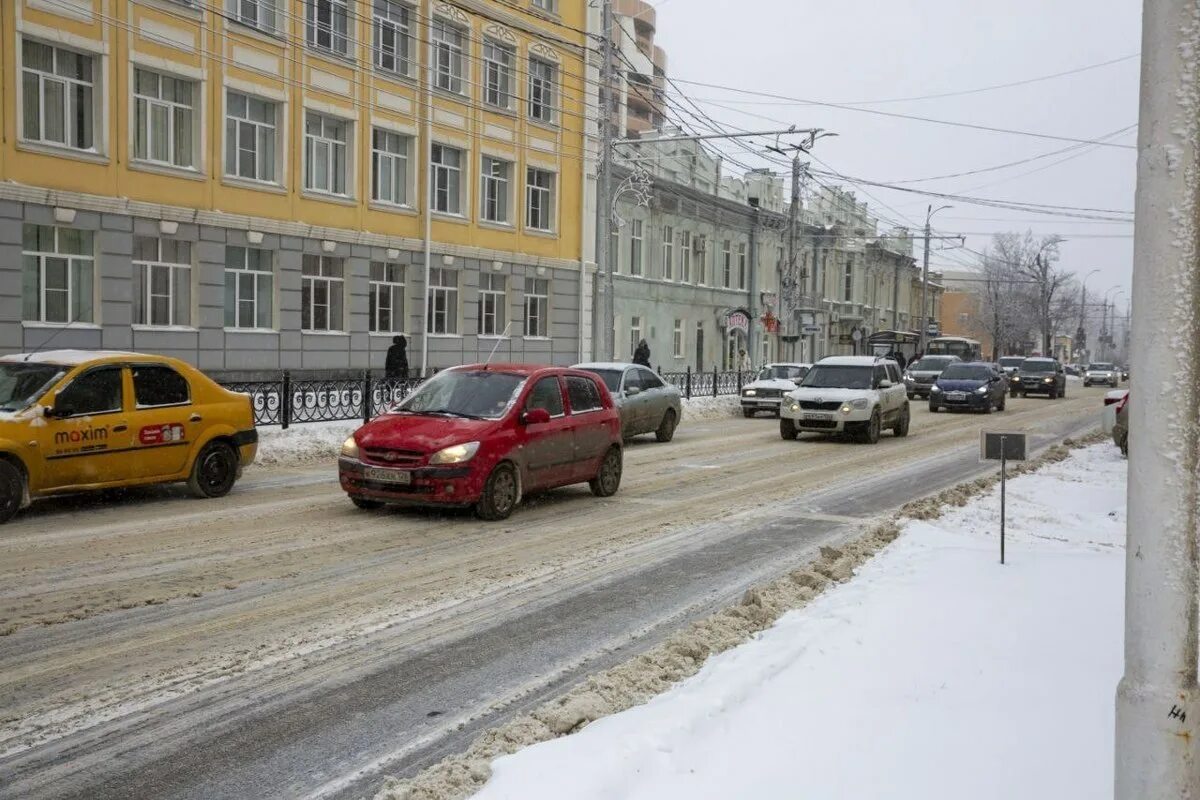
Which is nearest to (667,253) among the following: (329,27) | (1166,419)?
(329,27)

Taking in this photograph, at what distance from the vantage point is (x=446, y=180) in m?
33.2

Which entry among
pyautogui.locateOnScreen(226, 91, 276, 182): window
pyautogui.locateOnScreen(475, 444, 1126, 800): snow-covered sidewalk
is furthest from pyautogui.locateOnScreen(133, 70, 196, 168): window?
pyautogui.locateOnScreen(475, 444, 1126, 800): snow-covered sidewalk

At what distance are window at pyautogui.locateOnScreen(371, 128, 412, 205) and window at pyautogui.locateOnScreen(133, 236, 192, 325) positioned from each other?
6627 millimetres

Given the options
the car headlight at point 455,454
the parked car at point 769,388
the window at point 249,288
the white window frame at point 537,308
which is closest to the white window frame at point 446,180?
the white window frame at point 537,308

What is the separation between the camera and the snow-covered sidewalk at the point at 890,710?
432cm

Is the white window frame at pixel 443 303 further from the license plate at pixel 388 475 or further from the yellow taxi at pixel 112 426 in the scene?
the license plate at pixel 388 475

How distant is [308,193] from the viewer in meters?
28.5

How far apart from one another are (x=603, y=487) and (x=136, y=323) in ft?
51.0

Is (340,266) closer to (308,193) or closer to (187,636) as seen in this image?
(308,193)

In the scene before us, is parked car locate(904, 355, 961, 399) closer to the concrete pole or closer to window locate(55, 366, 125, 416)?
window locate(55, 366, 125, 416)

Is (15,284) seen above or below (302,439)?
above

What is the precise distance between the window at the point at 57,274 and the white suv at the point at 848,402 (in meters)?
15.3

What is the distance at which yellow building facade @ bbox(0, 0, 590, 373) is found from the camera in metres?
22.8

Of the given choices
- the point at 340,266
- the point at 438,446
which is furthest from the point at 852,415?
the point at 340,266
